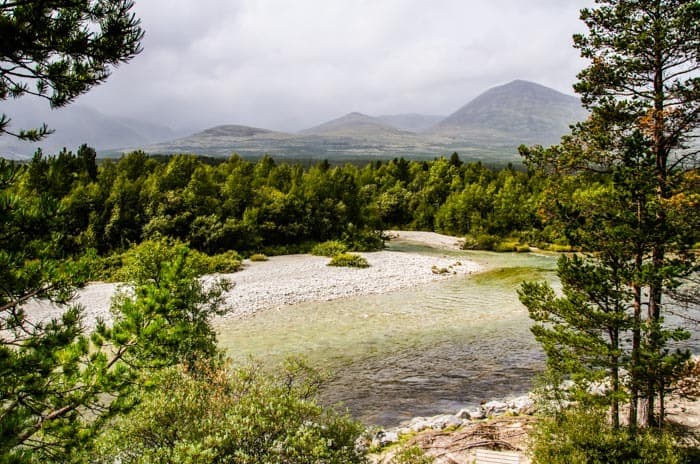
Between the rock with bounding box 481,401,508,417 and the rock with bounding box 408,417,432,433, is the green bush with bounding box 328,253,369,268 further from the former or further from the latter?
the rock with bounding box 408,417,432,433

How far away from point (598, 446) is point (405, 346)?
1117cm

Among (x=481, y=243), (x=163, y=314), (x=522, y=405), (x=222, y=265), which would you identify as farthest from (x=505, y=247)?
(x=163, y=314)

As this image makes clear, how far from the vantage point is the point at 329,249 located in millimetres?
41094

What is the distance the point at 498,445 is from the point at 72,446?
8.03 m

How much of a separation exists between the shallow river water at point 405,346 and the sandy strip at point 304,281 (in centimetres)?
155

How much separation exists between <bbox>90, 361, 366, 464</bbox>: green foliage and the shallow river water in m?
5.67

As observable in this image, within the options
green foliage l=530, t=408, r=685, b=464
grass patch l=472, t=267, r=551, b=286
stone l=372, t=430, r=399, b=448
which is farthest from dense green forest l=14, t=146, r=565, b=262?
green foliage l=530, t=408, r=685, b=464

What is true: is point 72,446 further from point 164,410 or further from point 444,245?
point 444,245

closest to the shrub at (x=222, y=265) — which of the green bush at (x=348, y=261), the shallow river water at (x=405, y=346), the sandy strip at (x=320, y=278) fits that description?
the sandy strip at (x=320, y=278)

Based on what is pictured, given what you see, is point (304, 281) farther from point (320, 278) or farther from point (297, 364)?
point (297, 364)

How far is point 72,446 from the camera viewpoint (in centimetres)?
555

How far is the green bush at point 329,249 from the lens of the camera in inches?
1601

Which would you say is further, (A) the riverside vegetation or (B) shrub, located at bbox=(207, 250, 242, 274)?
(B) shrub, located at bbox=(207, 250, 242, 274)

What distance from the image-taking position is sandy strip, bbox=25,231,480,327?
2367 cm
